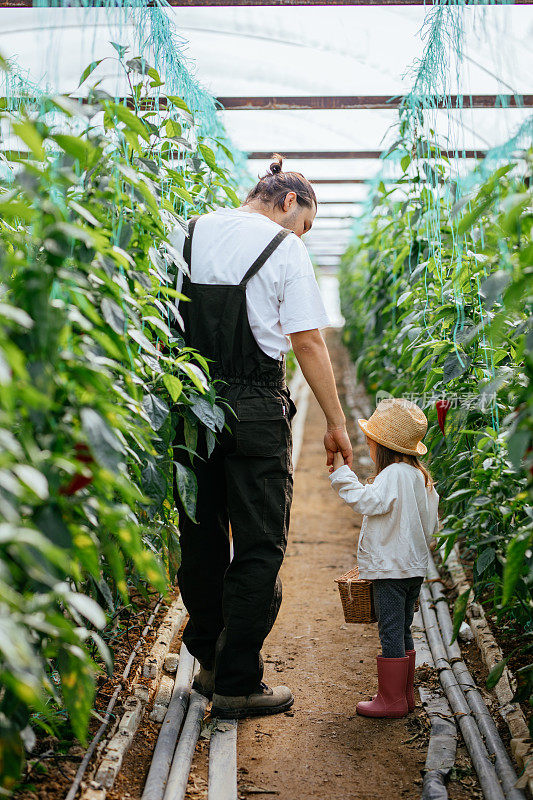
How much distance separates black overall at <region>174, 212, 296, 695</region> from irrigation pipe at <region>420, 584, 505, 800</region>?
0.52m

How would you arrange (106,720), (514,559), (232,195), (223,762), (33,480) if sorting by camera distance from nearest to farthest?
1. (33,480)
2. (514,559)
3. (106,720)
4. (223,762)
5. (232,195)

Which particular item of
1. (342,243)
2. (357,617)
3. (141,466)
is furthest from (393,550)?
(342,243)

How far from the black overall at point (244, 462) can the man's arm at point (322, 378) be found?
104 mm

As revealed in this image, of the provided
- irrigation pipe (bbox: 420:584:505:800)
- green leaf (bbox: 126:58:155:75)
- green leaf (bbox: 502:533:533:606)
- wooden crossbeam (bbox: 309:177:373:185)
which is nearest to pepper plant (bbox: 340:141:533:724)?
green leaf (bbox: 502:533:533:606)

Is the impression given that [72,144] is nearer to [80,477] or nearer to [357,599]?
[80,477]

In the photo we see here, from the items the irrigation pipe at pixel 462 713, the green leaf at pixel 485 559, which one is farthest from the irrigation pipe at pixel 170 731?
the green leaf at pixel 485 559

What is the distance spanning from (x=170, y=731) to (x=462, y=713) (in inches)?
32.9

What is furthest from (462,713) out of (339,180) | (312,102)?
(339,180)

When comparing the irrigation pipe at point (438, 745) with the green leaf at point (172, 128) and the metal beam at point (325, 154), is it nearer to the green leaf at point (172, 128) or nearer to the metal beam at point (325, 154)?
the green leaf at point (172, 128)

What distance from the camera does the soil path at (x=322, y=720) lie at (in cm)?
209

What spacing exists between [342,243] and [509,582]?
1221 cm

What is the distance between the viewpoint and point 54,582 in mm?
1155

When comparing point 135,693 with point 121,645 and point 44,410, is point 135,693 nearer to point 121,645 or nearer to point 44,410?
point 121,645

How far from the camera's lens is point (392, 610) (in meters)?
2.42
